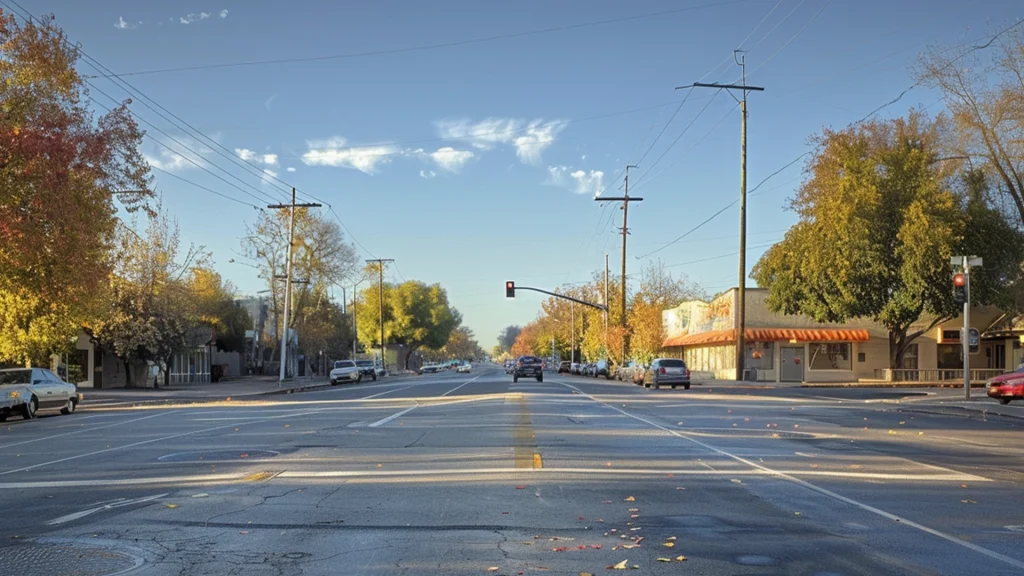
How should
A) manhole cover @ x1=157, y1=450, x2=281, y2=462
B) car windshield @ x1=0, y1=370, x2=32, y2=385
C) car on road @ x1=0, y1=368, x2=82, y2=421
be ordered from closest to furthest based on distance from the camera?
manhole cover @ x1=157, y1=450, x2=281, y2=462 → car on road @ x1=0, y1=368, x2=82, y2=421 → car windshield @ x1=0, y1=370, x2=32, y2=385

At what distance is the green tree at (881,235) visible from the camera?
157 feet

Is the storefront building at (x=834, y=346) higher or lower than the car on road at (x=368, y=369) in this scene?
higher

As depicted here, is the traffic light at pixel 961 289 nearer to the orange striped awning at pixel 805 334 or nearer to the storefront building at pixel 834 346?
the storefront building at pixel 834 346

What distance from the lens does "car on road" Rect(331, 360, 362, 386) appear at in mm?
64062

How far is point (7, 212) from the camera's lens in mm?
25734

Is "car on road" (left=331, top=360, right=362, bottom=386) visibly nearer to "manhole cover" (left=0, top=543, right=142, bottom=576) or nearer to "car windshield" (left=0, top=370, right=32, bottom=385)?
"car windshield" (left=0, top=370, right=32, bottom=385)

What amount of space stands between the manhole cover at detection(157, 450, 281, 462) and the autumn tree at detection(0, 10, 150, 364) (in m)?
14.2

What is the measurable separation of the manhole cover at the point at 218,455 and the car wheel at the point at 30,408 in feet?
51.3

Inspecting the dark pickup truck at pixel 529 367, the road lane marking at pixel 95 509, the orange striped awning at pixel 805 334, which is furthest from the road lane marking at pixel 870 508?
the dark pickup truck at pixel 529 367

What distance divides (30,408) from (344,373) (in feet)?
120

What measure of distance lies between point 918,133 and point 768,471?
46101mm

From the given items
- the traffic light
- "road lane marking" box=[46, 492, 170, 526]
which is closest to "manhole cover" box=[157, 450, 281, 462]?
"road lane marking" box=[46, 492, 170, 526]

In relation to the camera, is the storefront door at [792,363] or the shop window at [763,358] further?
the shop window at [763,358]

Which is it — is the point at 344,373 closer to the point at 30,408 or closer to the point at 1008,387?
the point at 30,408
